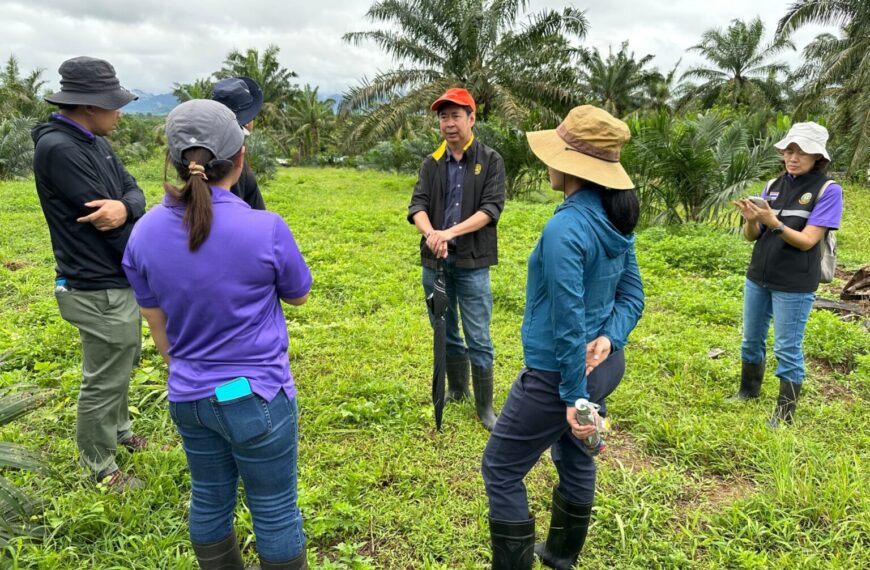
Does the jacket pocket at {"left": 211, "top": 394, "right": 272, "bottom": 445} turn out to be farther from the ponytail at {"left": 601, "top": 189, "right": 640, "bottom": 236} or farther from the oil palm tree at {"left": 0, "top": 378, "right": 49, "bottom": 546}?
the ponytail at {"left": 601, "top": 189, "right": 640, "bottom": 236}

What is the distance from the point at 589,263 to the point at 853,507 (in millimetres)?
2063

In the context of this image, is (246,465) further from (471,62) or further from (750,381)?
(471,62)

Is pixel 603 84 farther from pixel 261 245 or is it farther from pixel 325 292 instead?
pixel 261 245

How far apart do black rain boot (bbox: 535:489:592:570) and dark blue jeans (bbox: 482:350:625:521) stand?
212 mm

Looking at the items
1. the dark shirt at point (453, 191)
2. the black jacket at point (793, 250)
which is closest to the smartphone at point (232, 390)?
the dark shirt at point (453, 191)

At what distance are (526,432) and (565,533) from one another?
0.64 metres

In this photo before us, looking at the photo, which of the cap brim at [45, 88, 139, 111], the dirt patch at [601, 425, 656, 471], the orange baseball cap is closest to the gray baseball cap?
the cap brim at [45, 88, 139, 111]

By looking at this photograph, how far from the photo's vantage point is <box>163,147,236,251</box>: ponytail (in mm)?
1631

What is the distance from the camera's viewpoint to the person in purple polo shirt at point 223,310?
5.49ft

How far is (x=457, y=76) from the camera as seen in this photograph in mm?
16422

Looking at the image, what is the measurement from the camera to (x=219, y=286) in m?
1.69

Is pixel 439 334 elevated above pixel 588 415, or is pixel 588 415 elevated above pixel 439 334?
pixel 588 415

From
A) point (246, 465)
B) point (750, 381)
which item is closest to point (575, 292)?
point (246, 465)

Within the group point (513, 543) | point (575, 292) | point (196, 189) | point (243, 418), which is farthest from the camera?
point (513, 543)
